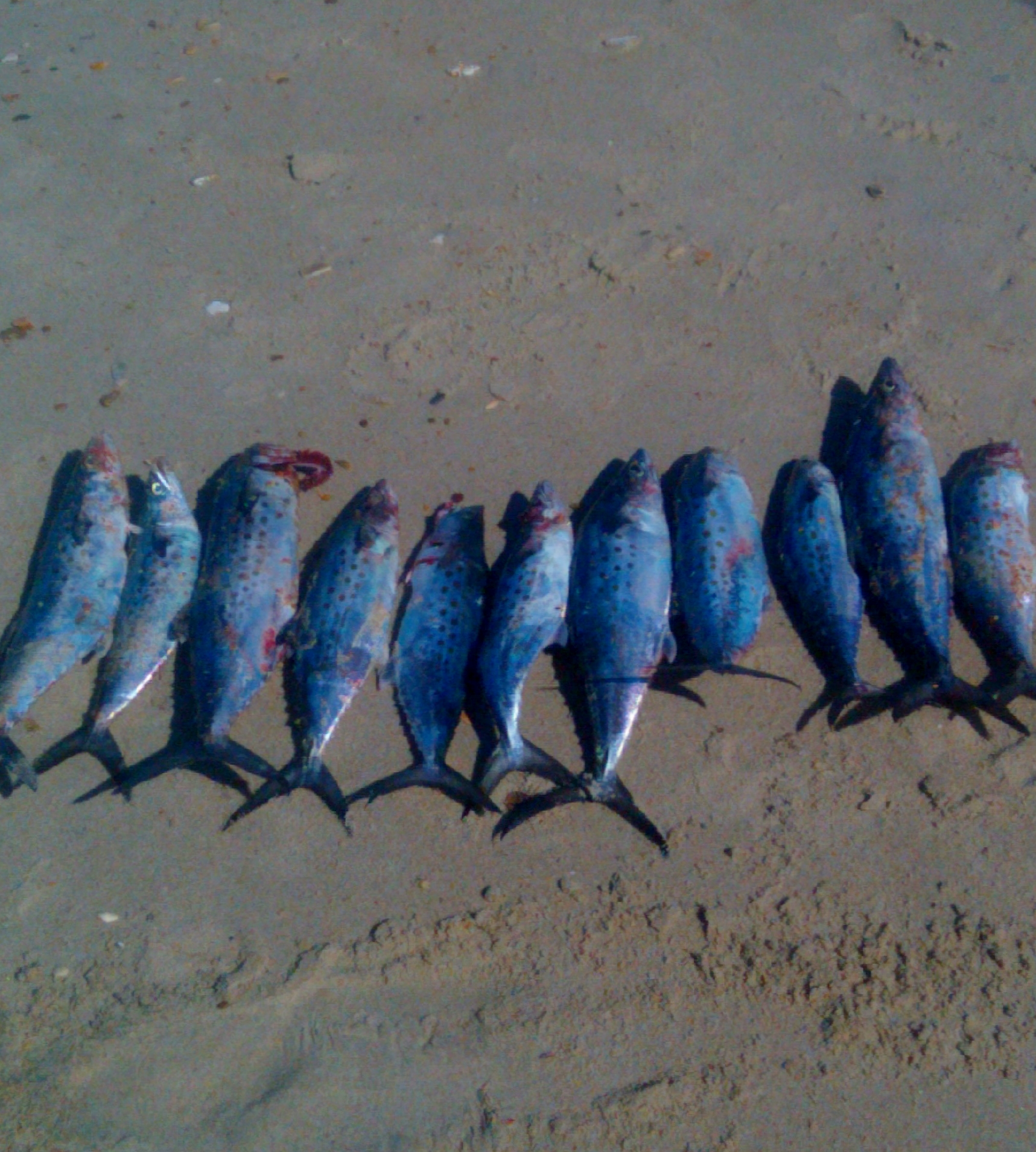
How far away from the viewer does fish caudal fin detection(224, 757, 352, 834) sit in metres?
3.53

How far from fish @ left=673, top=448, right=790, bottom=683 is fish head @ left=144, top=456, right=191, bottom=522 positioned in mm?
2522

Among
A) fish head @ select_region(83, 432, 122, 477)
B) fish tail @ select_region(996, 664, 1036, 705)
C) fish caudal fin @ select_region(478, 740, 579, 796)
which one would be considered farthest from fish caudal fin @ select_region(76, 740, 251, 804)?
fish tail @ select_region(996, 664, 1036, 705)

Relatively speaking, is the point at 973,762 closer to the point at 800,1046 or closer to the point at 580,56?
the point at 800,1046

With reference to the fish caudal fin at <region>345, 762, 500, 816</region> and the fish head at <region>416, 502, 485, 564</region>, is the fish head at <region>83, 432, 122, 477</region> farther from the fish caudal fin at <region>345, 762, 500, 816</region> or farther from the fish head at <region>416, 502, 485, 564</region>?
the fish caudal fin at <region>345, 762, 500, 816</region>

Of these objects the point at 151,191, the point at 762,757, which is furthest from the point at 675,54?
the point at 762,757

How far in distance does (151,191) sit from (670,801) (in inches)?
202

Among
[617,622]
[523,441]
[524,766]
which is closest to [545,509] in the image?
[523,441]

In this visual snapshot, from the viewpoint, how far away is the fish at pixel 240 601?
364 cm

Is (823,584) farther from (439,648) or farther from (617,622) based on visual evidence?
(439,648)

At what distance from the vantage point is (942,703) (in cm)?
369

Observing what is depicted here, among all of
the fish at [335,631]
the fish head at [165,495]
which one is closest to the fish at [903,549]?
the fish at [335,631]

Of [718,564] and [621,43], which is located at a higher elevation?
[621,43]

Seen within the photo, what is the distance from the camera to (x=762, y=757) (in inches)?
144

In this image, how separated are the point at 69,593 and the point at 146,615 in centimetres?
40
